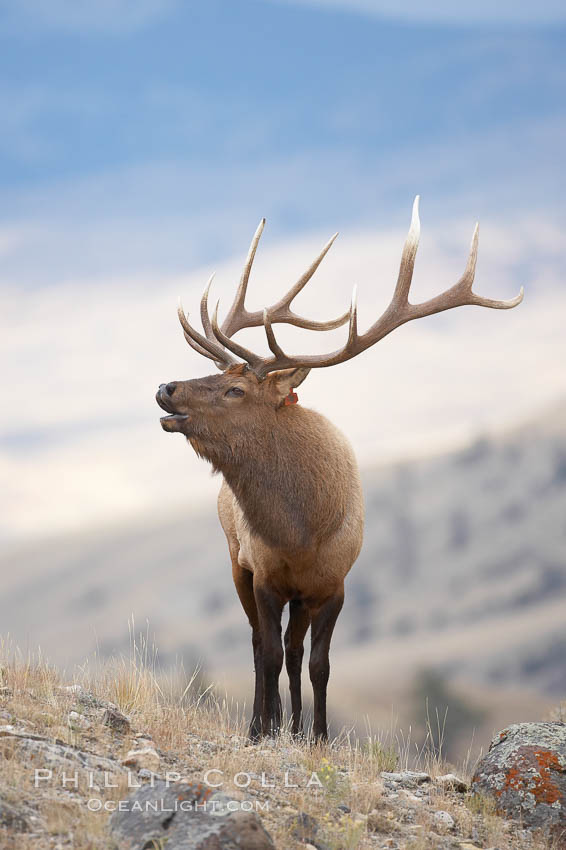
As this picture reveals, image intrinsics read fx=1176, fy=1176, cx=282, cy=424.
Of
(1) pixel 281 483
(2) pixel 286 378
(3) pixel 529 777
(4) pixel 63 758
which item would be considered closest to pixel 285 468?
(1) pixel 281 483

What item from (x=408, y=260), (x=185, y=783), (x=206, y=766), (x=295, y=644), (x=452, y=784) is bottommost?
(x=452, y=784)

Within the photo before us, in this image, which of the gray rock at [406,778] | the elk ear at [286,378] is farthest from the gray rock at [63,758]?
the elk ear at [286,378]

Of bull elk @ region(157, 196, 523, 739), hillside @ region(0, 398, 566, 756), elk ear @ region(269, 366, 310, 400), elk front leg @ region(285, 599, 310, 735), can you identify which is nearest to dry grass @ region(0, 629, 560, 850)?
elk front leg @ region(285, 599, 310, 735)

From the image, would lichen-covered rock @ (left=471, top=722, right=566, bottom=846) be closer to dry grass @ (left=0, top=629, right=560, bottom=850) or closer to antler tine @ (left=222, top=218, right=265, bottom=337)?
dry grass @ (left=0, top=629, right=560, bottom=850)

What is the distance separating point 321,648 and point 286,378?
2.32 meters

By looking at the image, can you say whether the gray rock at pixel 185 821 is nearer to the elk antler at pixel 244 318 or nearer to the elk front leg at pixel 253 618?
the elk front leg at pixel 253 618

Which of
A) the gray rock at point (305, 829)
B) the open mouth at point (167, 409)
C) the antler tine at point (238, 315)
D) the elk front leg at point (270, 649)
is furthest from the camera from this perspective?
the antler tine at point (238, 315)

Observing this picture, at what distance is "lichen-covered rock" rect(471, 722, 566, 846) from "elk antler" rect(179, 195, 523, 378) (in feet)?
11.4

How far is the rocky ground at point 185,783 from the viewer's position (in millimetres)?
Answer: 5980

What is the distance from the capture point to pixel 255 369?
10070mm

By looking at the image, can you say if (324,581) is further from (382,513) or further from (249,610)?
(382,513)

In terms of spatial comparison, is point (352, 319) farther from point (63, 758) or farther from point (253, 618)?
point (63, 758)

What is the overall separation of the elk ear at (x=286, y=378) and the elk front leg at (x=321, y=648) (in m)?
1.76

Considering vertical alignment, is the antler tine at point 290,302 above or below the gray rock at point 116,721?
above
